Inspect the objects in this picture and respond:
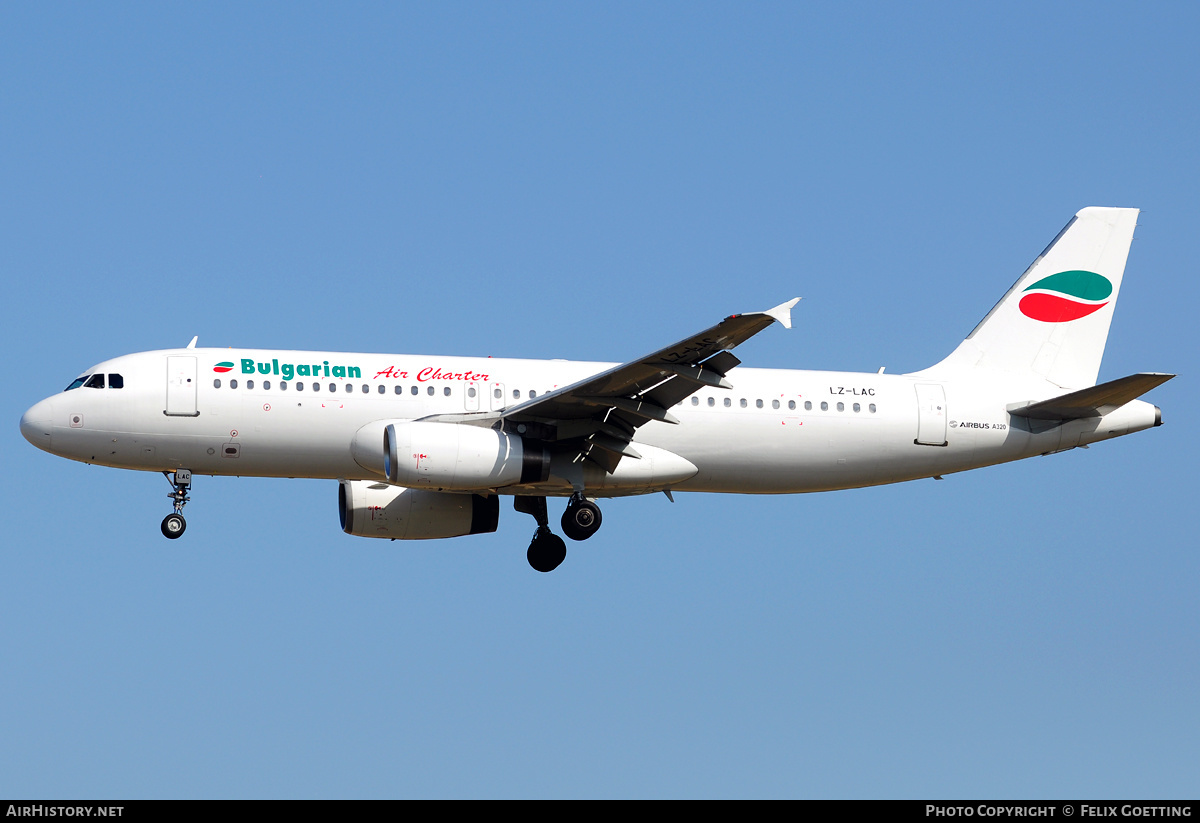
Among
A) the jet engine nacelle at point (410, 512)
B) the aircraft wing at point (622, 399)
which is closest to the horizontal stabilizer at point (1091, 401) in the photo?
the aircraft wing at point (622, 399)

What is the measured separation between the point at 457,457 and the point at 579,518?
332 cm

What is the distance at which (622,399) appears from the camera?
30406 mm

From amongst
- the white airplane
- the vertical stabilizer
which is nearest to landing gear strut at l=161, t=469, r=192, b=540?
the white airplane

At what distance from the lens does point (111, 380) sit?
31641 mm

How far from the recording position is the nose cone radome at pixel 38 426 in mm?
31406

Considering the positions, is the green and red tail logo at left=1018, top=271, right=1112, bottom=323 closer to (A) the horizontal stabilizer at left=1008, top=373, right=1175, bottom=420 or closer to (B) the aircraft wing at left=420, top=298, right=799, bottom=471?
(A) the horizontal stabilizer at left=1008, top=373, right=1175, bottom=420

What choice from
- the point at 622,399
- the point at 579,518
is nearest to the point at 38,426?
the point at 579,518

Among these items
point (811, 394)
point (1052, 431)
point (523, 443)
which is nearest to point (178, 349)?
point (523, 443)

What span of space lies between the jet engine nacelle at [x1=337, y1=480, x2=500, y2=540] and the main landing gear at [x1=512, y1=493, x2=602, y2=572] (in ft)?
3.07

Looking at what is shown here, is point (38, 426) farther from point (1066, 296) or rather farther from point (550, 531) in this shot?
point (1066, 296)

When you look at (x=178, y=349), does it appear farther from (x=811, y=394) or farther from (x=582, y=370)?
(x=811, y=394)

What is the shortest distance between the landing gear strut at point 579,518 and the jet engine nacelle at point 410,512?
366 centimetres

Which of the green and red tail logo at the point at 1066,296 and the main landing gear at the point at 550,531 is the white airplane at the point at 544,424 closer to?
the main landing gear at the point at 550,531
